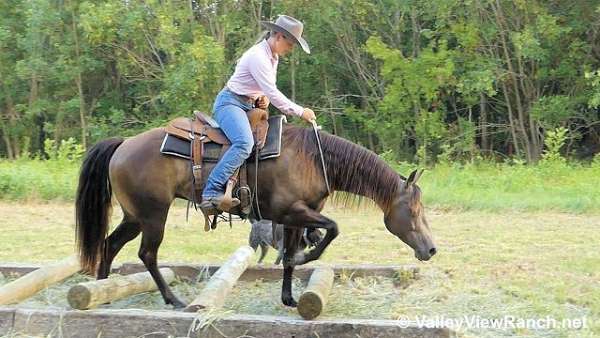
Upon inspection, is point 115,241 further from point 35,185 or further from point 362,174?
point 35,185

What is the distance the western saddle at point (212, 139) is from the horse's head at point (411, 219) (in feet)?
3.81

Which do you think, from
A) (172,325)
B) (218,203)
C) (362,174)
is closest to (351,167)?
(362,174)

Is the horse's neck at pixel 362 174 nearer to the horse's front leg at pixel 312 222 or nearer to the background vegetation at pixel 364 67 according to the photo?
the horse's front leg at pixel 312 222

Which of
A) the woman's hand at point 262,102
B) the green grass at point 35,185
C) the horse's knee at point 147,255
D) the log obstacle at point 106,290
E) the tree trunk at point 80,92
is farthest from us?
the tree trunk at point 80,92

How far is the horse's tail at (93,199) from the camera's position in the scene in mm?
5832

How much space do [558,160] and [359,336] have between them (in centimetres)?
1238

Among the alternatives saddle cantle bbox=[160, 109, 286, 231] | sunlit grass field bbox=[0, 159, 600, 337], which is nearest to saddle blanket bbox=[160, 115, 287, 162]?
saddle cantle bbox=[160, 109, 286, 231]

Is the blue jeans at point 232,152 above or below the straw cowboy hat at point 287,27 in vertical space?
below

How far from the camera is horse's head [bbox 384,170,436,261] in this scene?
17.6 ft

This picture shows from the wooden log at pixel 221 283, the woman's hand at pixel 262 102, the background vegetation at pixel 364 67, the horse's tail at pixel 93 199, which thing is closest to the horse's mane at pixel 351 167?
the woman's hand at pixel 262 102

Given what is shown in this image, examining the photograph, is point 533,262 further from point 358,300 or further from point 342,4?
point 342,4

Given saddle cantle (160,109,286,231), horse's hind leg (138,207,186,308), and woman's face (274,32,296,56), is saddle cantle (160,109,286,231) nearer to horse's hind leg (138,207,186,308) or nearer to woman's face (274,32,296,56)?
horse's hind leg (138,207,186,308)

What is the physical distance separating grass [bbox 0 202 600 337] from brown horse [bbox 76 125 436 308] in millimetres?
273

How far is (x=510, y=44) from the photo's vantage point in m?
18.4
